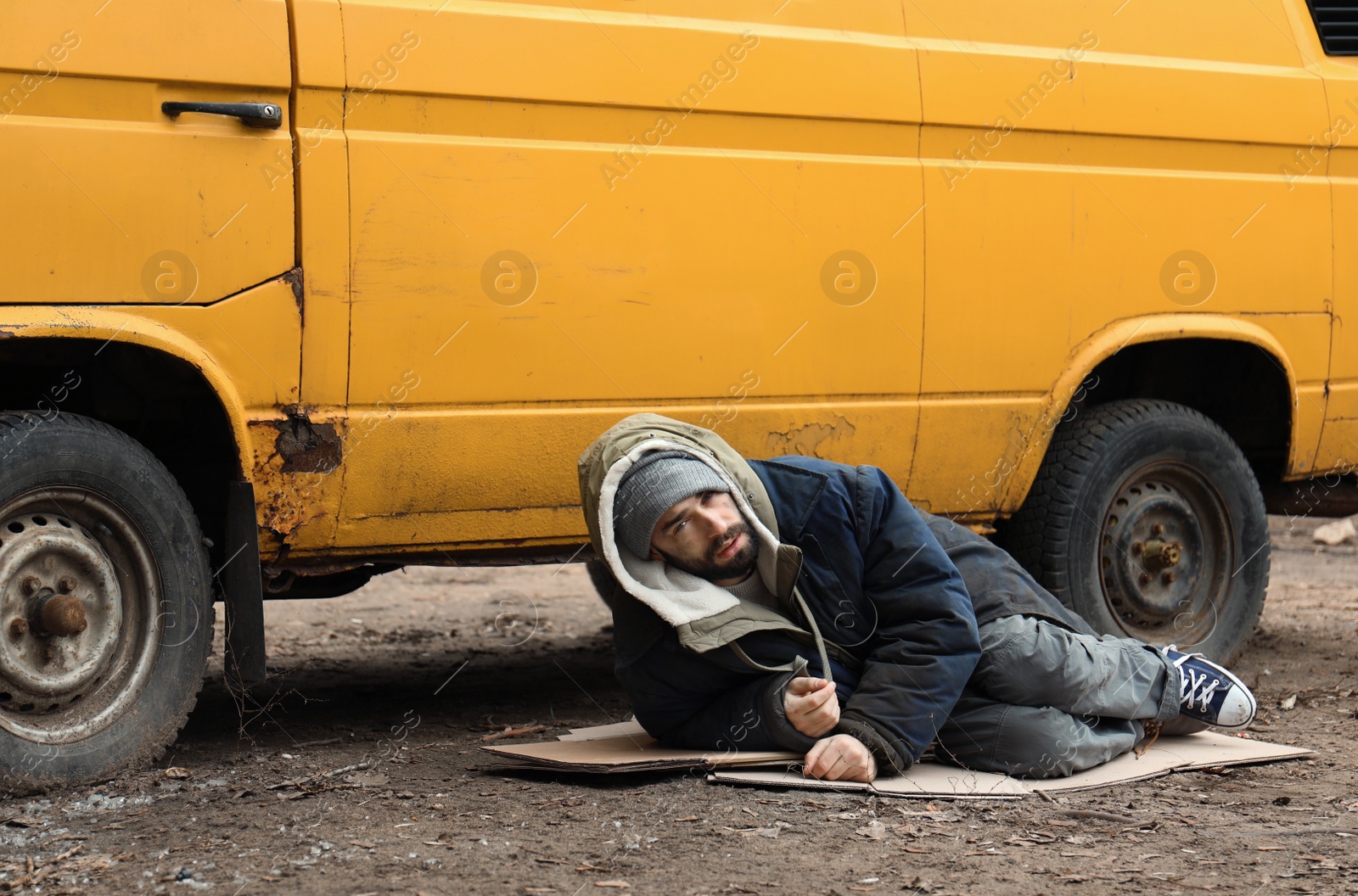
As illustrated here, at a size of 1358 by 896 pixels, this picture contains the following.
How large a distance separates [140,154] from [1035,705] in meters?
2.51

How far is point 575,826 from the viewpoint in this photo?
2.94 meters

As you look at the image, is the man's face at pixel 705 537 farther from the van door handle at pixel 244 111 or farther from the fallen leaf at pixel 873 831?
the van door handle at pixel 244 111

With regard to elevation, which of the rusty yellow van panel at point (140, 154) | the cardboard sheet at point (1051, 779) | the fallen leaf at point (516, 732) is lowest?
the fallen leaf at point (516, 732)

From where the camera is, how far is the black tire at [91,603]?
3.11 meters

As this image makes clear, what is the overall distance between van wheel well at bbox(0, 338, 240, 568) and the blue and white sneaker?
2.50 meters

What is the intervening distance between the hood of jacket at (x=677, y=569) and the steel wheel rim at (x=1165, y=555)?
5.84 ft

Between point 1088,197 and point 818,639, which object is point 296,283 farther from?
point 1088,197

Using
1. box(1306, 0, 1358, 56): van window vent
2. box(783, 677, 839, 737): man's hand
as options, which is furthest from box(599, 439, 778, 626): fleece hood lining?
box(1306, 0, 1358, 56): van window vent

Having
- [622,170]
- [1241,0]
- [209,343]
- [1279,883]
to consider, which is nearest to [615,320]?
[622,170]

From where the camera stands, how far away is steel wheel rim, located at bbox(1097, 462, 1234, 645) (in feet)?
15.1

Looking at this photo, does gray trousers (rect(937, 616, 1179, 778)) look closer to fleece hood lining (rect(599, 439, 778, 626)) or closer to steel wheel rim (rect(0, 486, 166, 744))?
fleece hood lining (rect(599, 439, 778, 626))

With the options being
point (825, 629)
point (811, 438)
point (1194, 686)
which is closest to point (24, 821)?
point (825, 629)

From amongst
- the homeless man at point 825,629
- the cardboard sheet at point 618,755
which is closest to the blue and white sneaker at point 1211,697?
the homeless man at point 825,629

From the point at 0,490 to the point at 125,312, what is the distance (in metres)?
0.49
